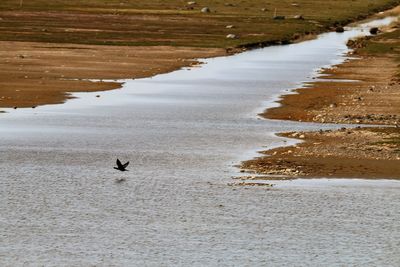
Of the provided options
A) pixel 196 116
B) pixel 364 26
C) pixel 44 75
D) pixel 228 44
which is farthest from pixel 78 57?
pixel 364 26

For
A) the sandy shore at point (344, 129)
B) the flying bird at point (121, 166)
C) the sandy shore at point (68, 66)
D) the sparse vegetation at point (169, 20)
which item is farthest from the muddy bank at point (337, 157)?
the sparse vegetation at point (169, 20)

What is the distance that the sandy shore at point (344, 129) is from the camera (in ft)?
102

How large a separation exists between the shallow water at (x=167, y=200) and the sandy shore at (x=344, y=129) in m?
1.08

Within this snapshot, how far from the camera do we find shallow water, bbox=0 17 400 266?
21906 mm

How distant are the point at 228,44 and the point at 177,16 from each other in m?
33.8

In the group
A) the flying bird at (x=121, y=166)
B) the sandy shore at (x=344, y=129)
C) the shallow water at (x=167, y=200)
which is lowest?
the sandy shore at (x=344, y=129)

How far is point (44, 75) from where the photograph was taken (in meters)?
57.2

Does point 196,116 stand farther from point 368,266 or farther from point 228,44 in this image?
point 228,44

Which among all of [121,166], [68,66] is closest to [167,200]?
[121,166]

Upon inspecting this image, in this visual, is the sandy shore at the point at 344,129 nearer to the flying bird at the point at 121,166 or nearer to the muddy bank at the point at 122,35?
the flying bird at the point at 121,166

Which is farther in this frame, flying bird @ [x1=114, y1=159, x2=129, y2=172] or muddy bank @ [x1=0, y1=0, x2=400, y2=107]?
muddy bank @ [x1=0, y1=0, x2=400, y2=107]

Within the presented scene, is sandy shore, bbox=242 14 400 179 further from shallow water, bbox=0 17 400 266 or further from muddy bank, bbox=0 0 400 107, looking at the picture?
muddy bank, bbox=0 0 400 107

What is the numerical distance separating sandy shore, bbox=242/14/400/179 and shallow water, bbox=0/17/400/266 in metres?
1.08

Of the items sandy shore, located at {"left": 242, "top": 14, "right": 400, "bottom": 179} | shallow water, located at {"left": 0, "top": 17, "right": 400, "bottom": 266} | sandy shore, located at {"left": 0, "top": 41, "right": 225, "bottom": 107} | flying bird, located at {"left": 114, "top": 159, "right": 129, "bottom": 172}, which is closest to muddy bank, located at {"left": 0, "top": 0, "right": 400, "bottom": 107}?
sandy shore, located at {"left": 0, "top": 41, "right": 225, "bottom": 107}
